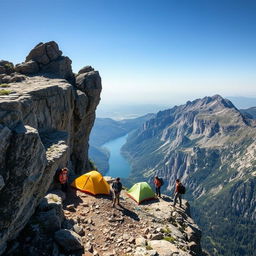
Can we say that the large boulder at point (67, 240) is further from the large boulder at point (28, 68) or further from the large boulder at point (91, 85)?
the large boulder at point (91, 85)

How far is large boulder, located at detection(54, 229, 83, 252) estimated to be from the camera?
17.5 meters

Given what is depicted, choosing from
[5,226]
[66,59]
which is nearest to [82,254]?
[5,226]

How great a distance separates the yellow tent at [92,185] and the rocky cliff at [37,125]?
346 cm

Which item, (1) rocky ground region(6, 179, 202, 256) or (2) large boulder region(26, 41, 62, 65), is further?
(2) large boulder region(26, 41, 62, 65)

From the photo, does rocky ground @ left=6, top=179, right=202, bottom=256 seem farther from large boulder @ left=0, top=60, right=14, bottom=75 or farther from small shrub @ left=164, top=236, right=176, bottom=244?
large boulder @ left=0, top=60, right=14, bottom=75

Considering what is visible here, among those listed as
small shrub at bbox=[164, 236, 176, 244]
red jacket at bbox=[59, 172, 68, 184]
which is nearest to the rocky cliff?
red jacket at bbox=[59, 172, 68, 184]

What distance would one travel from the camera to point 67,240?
696 inches

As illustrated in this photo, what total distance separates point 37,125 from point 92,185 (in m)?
10.2

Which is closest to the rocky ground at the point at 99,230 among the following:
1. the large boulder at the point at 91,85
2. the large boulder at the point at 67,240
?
the large boulder at the point at 67,240

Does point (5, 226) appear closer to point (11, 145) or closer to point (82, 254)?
point (11, 145)

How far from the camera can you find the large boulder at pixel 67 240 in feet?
57.3

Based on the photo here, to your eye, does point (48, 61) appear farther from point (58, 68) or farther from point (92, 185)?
point (92, 185)

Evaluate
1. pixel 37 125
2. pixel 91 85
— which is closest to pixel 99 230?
pixel 37 125

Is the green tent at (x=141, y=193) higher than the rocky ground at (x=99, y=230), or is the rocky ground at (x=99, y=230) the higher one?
the rocky ground at (x=99, y=230)
